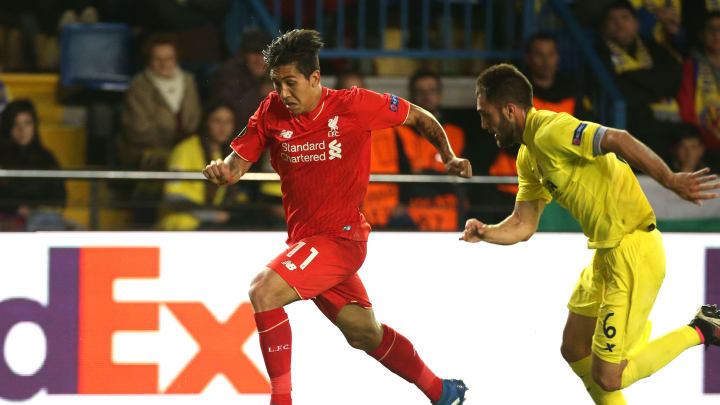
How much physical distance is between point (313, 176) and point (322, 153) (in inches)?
4.7

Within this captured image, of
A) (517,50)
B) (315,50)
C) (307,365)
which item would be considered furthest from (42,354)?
(517,50)

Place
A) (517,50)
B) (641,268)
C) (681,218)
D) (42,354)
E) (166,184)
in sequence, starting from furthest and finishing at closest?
1. (517,50)
2. (166,184)
3. (681,218)
4. (42,354)
5. (641,268)

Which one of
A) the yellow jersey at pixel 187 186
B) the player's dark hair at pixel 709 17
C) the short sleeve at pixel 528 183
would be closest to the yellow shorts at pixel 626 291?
the short sleeve at pixel 528 183

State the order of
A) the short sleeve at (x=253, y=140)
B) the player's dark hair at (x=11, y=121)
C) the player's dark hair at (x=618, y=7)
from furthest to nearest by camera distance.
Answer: the player's dark hair at (x=618, y=7)
the player's dark hair at (x=11, y=121)
the short sleeve at (x=253, y=140)

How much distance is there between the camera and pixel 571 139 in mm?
5035

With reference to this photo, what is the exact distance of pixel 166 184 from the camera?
311 inches

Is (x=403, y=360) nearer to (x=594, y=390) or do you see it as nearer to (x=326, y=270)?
(x=326, y=270)

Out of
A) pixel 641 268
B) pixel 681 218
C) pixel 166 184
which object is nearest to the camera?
pixel 641 268

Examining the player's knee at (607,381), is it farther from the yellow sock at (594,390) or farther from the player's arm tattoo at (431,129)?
the player's arm tattoo at (431,129)

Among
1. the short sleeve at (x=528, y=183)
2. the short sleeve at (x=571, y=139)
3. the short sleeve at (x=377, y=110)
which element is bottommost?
the short sleeve at (x=528, y=183)

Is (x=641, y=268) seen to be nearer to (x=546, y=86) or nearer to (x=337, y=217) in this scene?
(x=337, y=217)

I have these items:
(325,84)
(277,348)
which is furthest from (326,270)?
(325,84)

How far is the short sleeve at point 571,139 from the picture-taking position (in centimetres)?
497

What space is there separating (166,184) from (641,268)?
378 cm
